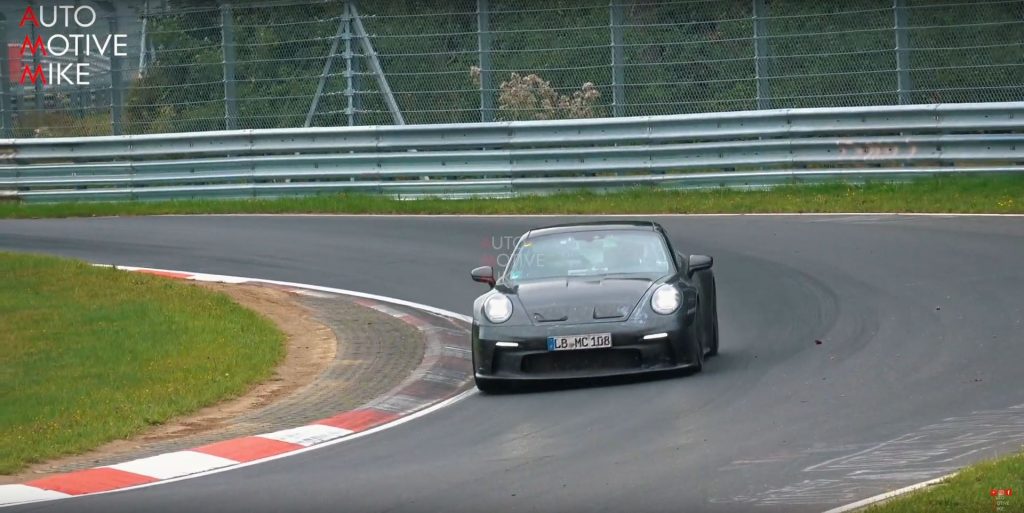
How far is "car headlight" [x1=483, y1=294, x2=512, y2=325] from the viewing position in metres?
11.0

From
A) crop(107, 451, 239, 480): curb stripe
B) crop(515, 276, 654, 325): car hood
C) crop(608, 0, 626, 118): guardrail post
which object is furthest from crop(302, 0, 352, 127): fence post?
crop(107, 451, 239, 480): curb stripe

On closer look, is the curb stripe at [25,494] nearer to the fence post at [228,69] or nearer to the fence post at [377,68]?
the fence post at [377,68]

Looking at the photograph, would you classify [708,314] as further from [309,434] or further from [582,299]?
[309,434]

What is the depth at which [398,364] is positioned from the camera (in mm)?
12438

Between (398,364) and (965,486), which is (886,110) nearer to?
(398,364)

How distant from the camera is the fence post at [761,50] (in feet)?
71.2

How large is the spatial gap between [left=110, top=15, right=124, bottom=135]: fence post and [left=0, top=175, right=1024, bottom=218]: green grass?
1.50 metres

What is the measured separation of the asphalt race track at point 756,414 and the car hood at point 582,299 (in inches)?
20.8

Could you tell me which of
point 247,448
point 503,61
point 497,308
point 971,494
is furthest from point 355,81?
point 971,494

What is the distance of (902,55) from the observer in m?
21.3

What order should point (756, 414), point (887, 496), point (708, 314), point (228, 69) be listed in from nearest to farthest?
1. point (887, 496)
2. point (756, 414)
3. point (708, 314)
4. point (228, 69)

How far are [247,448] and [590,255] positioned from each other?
343cm

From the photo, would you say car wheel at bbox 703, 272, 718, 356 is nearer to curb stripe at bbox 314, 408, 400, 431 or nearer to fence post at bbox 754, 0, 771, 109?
curb stripe at bbox 314, 408, 400, 431

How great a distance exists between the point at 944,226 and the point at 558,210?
19.2ft
